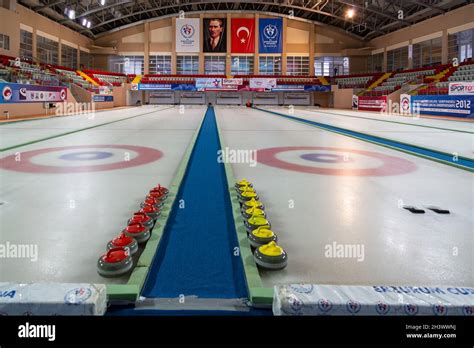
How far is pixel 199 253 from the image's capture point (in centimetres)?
269

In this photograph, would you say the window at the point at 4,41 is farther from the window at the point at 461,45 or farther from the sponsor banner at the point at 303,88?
the window at the point at 461,45

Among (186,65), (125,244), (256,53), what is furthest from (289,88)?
(125,244)

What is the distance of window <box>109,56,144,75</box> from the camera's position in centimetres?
4694

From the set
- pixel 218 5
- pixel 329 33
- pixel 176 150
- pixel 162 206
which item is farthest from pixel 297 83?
pixel 162 206

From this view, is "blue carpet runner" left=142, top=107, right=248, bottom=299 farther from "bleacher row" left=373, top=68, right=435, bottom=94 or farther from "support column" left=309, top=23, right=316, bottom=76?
"support column" left=309, top=23, right=316, bottom=76

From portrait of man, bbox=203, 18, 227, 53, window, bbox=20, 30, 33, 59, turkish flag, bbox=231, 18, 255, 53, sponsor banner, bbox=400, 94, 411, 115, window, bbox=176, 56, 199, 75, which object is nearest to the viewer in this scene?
sponsor banner, bbox=400, 94, 411, 115

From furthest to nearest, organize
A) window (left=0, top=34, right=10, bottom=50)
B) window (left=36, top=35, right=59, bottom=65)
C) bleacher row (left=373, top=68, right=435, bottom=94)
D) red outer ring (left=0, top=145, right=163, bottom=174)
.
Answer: window (left=36, top=35, right=59, bottom=65), bleacher row (left=373, top=68, right=435, bottom=94), window (left=0, top=34, right=10, bottom=50), red outer ring (left=0, top=145, right=163, bottom=174)

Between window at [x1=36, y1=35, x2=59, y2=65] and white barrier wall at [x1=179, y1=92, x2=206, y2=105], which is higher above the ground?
window at [x1=36, y1=35, x2=59, y2=65]

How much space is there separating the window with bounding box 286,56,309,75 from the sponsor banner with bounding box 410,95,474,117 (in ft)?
69.3

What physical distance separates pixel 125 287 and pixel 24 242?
1.20 meters

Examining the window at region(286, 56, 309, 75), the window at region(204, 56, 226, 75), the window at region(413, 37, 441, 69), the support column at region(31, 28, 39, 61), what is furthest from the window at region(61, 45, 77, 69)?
the window at region(413, 37, 441, 69)

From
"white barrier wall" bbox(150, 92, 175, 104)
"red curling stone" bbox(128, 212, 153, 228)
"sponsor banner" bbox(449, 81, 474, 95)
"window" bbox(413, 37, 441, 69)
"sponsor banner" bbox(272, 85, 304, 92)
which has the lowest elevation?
"red curling stone" bbox(128, 212, 153, 228)

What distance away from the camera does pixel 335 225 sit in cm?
336

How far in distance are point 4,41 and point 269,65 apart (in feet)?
87.1
